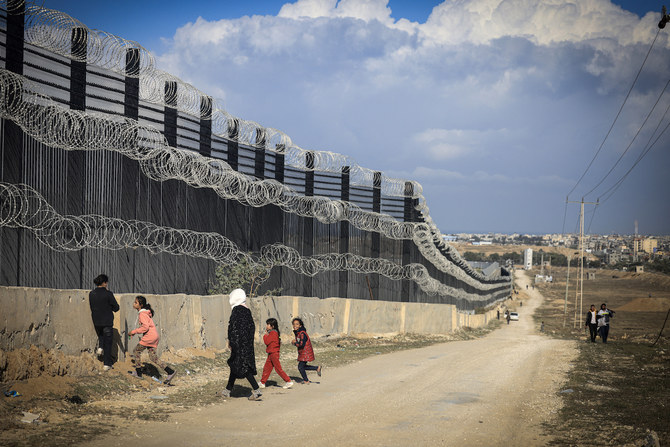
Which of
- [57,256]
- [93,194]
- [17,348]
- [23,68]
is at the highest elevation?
[23,68]

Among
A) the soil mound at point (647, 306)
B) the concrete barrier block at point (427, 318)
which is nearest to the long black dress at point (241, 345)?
the concrete barrier block at point (427, 318)

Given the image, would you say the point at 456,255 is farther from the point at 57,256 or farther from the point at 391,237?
the point at 57,256

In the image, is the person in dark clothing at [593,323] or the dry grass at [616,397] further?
the person in dark clothing at [593,323]

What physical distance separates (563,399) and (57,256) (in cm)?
908

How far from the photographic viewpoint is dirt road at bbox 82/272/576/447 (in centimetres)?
741

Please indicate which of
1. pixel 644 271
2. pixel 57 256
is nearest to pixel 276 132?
pixel 57 256

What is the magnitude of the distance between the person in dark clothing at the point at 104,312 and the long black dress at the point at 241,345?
→ 1.80 metres

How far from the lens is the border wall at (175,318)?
29.3ft

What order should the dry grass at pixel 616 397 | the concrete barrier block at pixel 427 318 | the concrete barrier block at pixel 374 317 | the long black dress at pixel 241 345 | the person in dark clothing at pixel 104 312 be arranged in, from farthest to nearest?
the concrete barrier block at pixel 427 318 < the concrete barrier block at pixel 374 317 < the person in dark clothing at pixel 104 312 < the long black dress at pixel 241 345 < the dry grass at pixel 616 397

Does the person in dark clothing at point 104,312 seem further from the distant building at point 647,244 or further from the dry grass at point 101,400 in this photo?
the distant building at point 647,244

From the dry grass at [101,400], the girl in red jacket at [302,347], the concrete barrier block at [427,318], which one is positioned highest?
the girl in red jacket at [302,347]

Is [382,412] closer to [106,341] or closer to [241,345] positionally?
[241,345]

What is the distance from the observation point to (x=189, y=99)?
56.0ft

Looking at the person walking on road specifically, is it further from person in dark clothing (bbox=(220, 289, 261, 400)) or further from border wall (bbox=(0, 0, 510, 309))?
person in dark clothing (bbox=(220, 289, 261, 400))
